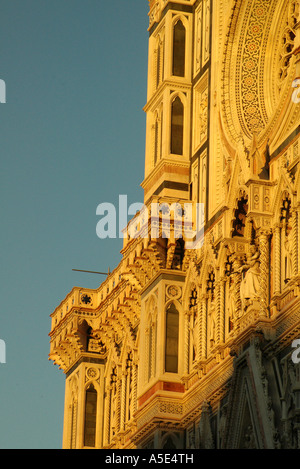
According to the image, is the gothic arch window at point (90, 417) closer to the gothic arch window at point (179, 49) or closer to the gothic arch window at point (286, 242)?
the gothic arch window at point (179, 49)

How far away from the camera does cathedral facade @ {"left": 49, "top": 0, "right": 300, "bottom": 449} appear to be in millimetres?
24203

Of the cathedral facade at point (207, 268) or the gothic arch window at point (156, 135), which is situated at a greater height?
the gothic arch window at point (156, 135)

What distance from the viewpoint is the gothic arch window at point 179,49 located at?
30234 mm

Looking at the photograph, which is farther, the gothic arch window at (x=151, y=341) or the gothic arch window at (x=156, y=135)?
the gothic arch window at (x=156, y=135)

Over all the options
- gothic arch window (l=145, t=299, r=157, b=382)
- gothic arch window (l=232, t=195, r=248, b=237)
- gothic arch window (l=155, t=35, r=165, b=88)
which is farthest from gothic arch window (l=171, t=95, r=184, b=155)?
gothic arch window (l=232, t=195, r=248, b=237)

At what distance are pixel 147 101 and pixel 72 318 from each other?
5.22 metres

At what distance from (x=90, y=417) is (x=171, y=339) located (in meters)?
5.21

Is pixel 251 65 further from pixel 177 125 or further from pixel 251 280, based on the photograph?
pixel 251 280

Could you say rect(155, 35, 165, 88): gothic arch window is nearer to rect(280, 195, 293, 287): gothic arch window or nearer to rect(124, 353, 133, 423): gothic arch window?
rect(124, 353, 133, 423): gothic arch window

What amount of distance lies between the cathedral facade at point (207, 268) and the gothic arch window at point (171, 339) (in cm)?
2

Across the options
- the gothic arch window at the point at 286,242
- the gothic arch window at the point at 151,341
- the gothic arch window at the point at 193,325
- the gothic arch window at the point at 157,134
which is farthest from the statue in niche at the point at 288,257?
the gothic arch window at the point at 157,134

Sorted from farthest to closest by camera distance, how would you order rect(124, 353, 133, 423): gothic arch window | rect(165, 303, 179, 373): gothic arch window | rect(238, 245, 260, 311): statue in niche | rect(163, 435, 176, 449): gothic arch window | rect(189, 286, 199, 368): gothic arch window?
1. rect(124, 353, 133, 423): gothic arch window
2. rect(165, 303, 179, 373): gothic arch window
3. rect(189, 286, 199, 368): gothic arch window
4. rect(163, 435, 176, 449): gothic arch window
5. rect(238, 245, 260, 311): statue in niche

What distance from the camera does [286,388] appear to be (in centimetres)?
2312

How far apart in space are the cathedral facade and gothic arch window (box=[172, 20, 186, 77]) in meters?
0.03
